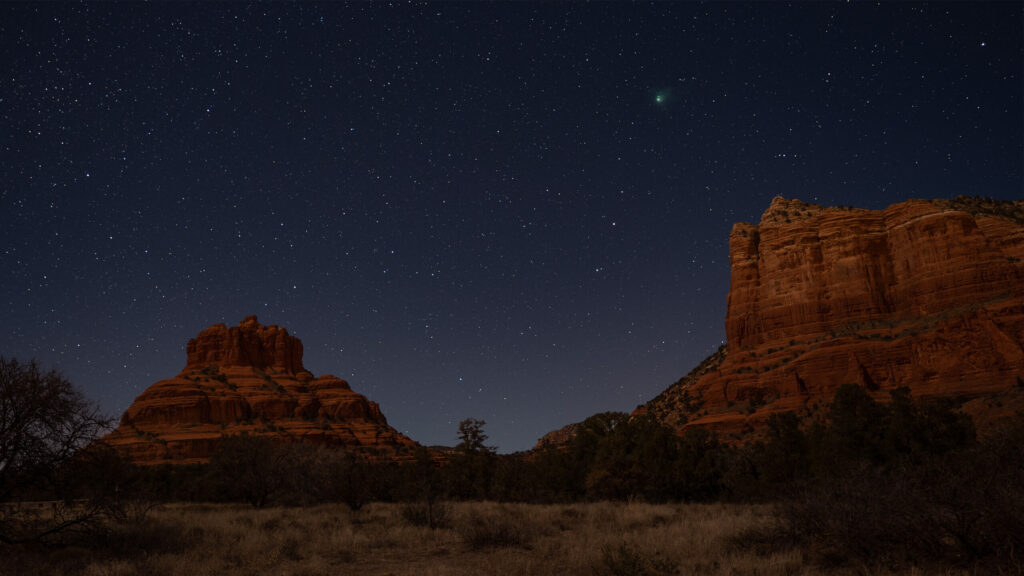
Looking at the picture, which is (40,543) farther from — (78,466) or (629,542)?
(629,542)

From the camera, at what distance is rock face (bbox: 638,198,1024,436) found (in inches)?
2685

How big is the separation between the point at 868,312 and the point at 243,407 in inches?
4775

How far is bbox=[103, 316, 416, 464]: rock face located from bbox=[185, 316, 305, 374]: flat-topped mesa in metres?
0.25

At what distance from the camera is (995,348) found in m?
65.0

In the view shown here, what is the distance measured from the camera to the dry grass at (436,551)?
32.3 ft

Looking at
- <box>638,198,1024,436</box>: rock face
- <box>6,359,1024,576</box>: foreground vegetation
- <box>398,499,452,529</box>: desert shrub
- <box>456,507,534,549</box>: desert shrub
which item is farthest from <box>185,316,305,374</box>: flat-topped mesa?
<box>456,507,534,549</box>: desert shrub

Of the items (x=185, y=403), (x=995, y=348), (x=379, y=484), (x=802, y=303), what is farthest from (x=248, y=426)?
(x=995, y=348)

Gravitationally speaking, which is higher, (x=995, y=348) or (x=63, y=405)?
(x=995, y=348)

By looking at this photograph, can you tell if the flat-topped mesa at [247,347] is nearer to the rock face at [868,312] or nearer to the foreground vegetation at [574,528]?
the rock face at [868,312]

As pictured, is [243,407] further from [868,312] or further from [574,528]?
[868,312]

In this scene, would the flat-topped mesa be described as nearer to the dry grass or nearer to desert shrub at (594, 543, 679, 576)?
the dry grass

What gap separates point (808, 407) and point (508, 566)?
77462mm

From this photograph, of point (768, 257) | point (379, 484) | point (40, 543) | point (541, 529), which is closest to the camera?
point (40, 543)

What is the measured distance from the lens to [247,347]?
135500 mm
